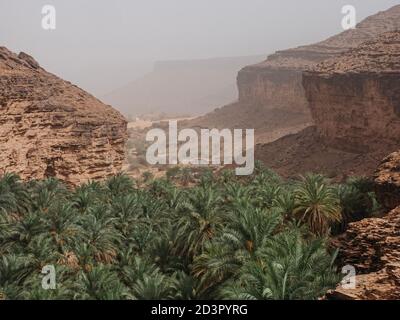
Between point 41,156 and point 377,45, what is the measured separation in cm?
4260

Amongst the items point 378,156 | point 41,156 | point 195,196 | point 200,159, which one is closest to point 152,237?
point 195,196

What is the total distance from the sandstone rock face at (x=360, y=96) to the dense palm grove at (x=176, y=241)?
24.9 meters

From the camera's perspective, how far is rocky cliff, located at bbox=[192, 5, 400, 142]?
8938cm

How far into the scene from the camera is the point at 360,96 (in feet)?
174

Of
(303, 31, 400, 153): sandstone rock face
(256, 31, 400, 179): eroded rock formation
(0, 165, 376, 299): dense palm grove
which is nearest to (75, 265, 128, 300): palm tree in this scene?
(0, 165, 376, 299): dense palm grove

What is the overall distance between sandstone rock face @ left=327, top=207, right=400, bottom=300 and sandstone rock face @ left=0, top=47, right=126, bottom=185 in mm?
25293

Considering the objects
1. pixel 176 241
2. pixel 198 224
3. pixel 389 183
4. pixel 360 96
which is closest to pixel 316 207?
pixel 389 183

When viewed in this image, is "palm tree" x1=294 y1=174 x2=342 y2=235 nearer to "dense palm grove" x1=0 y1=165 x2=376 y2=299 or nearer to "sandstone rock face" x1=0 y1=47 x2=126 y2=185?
"dense palm grove" x1=0 y1=165 x2=376 y2=299

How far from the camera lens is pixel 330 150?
2254 inches

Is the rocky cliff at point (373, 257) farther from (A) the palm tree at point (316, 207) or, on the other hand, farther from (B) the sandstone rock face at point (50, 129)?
(B) the sandstone rock face at point (50, 129)

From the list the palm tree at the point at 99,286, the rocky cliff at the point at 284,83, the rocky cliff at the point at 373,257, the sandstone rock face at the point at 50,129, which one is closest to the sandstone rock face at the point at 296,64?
the rocky cliff at the point at 284,83

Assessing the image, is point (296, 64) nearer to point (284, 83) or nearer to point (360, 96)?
point (284, 83)

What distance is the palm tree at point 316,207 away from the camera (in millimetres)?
22688
